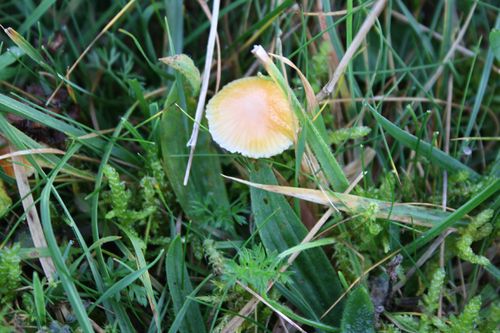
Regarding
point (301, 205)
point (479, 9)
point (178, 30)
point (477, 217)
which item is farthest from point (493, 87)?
point (178, 30)

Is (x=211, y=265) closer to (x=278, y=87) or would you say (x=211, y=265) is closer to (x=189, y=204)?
(x=189, y=204)

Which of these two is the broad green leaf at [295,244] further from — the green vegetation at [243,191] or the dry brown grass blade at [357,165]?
the dry brown grass blade at [357,165]

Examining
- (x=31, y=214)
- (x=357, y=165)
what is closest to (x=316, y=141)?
(x=357, y=165)

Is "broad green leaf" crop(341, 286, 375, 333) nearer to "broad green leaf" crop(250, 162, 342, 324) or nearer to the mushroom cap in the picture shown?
"broad green leaf" crop(250, 162, 342, 324)

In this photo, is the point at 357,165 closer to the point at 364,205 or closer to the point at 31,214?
the point at 364,205

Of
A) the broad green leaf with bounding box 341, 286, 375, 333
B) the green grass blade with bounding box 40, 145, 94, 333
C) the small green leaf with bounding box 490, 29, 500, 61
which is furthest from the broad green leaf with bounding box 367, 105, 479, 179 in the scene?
the green grass blade with bounding box 40, 145, 94, 333
